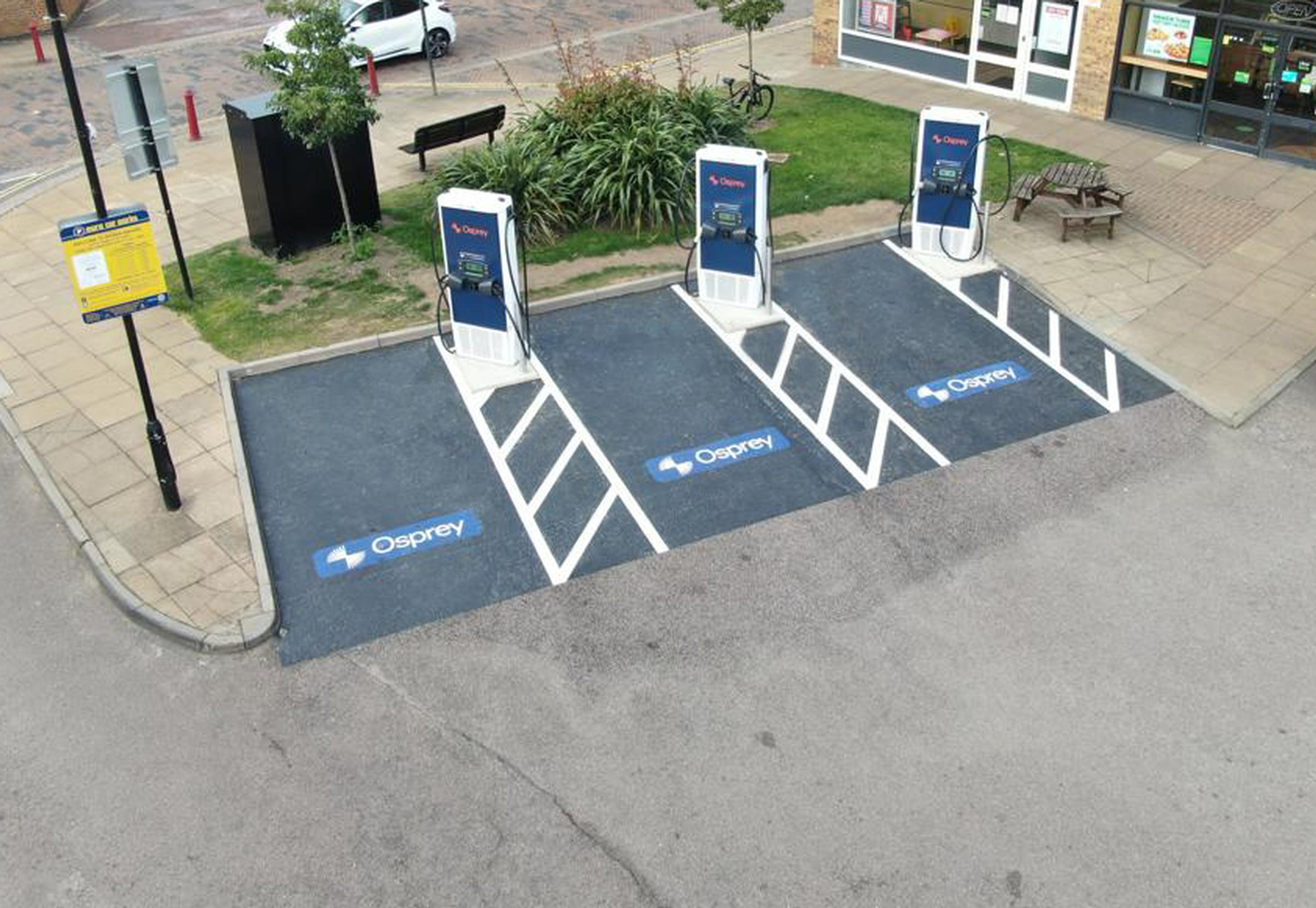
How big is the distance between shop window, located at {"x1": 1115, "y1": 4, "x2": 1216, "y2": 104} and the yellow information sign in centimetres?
1466

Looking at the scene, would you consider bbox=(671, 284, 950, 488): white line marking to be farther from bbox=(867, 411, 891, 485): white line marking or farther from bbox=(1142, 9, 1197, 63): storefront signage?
bbox=(1142, 9, 1197, 63): storefront signage

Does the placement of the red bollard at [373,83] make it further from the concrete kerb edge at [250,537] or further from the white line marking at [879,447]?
the white line marking at [879,447]

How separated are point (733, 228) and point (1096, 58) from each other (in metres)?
9.06

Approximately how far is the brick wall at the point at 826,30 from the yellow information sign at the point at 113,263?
50.8 ft

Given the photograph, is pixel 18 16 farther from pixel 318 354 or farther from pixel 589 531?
pixel 589 531

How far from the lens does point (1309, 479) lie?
10594mm

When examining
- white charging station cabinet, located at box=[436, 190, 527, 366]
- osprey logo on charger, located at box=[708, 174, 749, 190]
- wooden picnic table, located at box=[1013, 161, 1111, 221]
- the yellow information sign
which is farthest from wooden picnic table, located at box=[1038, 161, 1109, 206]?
the yellow information sign

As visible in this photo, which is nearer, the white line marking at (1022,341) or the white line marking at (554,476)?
the white line marking at (554,476)

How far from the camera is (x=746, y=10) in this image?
715 inches

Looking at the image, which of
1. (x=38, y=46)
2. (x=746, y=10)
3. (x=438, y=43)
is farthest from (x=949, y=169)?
(x=38, y=46)

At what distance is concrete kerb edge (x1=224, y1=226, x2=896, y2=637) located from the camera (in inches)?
379

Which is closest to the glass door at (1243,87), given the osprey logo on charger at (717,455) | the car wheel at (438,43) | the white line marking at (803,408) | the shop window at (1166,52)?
the shop window at (1166,52)

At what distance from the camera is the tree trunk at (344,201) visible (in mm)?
14000

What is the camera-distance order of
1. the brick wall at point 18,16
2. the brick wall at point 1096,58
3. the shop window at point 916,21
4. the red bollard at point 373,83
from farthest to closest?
the brick wall at point 18,16
the red bollard at point 373,83
the shop window at point 916,21
the brick wall at point 1096,58
